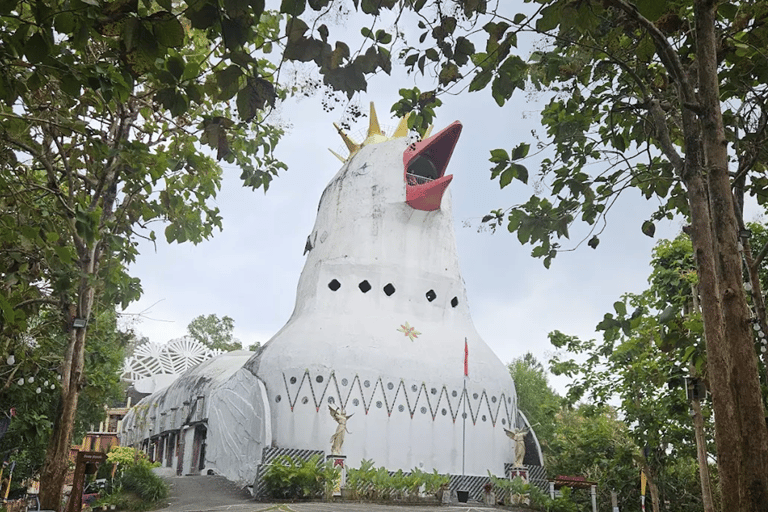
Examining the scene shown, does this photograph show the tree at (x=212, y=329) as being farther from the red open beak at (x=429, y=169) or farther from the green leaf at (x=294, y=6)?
the green leaf at (x=294, y=6)

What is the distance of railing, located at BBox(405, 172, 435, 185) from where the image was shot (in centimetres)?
1719

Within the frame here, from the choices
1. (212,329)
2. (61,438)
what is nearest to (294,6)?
(61,438)

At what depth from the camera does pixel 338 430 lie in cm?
1342

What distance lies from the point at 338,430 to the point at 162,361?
14.7 metres

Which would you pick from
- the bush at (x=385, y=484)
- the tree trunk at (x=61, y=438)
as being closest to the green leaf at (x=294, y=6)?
the tree trunk at (x=61, y=438)

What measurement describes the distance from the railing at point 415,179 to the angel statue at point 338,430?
621cm

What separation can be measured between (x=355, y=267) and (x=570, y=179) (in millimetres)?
10322

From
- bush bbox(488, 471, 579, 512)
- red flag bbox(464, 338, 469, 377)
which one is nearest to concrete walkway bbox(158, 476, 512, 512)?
bush bbox(488, 471, 579, 512)

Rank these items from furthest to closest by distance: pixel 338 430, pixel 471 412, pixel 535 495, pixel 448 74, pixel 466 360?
pixel 466 360 → pixel 471 412 → pixel 535 495 → pixel 338 430 → pixel 448 74

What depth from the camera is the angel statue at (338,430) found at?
13305mm

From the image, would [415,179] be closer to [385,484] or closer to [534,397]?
[385,484]

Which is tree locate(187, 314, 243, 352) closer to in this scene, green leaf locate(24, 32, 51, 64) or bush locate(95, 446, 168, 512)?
bush locate(95, 446, 168, 512)

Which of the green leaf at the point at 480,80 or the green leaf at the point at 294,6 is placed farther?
the green leaf at the point at 480,80

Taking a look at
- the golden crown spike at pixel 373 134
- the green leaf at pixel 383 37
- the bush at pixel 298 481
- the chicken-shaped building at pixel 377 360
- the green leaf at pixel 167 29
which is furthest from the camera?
the golden crown spike at pixel 373 134
